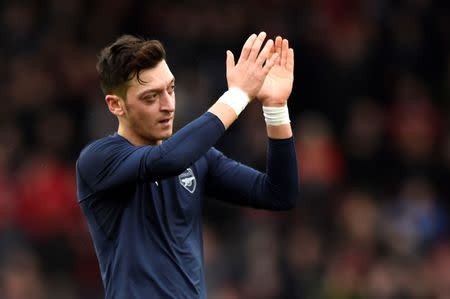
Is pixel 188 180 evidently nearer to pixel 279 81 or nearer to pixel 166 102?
pixel 166 102

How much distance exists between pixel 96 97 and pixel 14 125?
3.18 ft

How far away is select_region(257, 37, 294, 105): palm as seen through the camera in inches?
201

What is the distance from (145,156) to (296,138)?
6.95m

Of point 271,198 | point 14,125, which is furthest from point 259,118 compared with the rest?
point 271,198

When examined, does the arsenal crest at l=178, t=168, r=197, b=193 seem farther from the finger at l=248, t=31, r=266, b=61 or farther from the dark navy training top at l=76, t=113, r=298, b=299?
the finger at l=248, t=31, r=266, b=61

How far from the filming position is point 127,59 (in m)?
4.85

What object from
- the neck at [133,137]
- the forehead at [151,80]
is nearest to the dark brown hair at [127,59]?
the forehead at [151,80]

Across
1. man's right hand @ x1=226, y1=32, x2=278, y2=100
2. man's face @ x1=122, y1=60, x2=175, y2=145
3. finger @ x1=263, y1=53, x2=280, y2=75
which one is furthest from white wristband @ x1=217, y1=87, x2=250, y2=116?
man's face @ x1=122, y1=60, x2=175, y2=145

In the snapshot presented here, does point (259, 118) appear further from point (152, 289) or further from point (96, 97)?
point (152, 289)

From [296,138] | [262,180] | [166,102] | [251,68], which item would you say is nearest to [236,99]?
[251,68]

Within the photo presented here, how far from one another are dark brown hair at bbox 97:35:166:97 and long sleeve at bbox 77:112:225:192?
25 centimetres

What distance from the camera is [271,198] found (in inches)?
204

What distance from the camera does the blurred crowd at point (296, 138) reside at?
1035 centimetres

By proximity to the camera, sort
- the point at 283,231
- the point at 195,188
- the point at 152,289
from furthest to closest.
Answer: the point at 283,231 → the point at 195,188 → the point at 152,289
